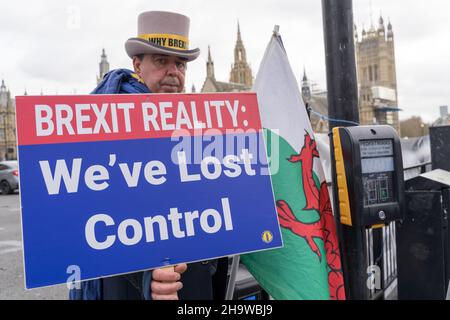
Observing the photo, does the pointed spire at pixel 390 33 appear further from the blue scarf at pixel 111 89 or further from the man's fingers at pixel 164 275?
the man's fingers at pixel 164 275

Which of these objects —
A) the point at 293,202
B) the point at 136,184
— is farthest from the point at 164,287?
the point at 293,202

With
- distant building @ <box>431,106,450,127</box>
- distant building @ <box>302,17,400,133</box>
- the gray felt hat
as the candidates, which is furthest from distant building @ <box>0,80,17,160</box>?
the gray felt hat

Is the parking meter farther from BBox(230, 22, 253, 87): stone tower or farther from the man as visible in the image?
BBox(230, 22, 253, 87): stone tower

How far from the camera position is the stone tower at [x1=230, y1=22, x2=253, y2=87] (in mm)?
89062

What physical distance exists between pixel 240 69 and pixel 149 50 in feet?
292

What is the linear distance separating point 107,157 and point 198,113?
464mm

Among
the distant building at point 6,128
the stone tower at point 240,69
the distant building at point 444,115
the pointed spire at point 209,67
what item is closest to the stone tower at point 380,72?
the stone tower at point 240,69

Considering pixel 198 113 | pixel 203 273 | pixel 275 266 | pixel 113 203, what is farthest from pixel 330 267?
pixel 113 203

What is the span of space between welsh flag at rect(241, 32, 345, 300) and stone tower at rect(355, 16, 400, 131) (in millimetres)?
96557

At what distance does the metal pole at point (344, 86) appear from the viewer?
88.0 inches

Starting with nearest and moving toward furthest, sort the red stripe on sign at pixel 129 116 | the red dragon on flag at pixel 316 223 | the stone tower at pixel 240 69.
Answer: the red stripe on sign at pixel 129 116
the red dragon on flag at pixel 316 223
the stone tower at pixel 240 69

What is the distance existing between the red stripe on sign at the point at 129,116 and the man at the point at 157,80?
198 mm

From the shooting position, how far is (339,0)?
7.28 feet
